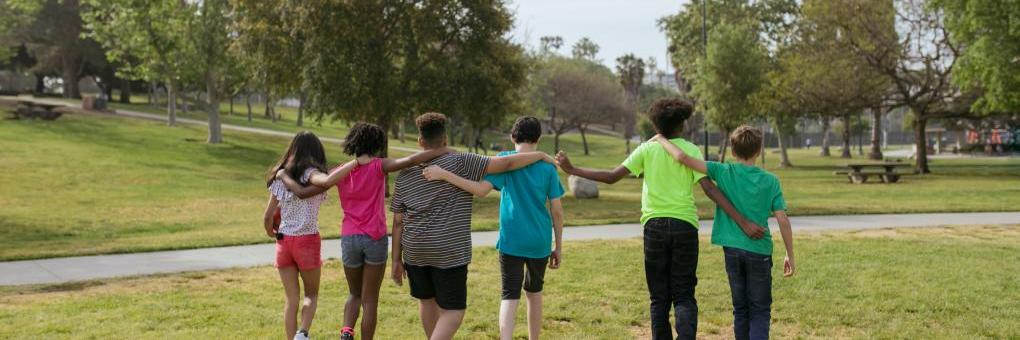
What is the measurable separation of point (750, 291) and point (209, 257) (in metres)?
7.83

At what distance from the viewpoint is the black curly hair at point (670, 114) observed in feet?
17.3

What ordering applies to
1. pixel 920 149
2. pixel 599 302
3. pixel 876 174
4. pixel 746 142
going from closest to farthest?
1. pixel 746 142
2. pixel 599 302
3. pixel 876 174
4. pixel 920 149

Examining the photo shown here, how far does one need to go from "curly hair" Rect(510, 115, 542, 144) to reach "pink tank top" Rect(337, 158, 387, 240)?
34.3 inches

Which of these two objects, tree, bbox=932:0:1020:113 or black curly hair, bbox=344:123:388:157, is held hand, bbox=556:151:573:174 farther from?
tree, bbox=932:0:1020:113

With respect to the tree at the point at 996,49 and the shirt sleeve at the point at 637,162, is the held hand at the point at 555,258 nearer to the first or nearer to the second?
the shirt sleeve at the point at 637,162

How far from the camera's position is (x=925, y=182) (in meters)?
28.9

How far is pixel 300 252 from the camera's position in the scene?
5473 millimetres

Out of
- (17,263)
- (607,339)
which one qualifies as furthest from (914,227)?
(17,263)

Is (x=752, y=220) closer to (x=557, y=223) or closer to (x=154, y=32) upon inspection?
(x=557, y=223)

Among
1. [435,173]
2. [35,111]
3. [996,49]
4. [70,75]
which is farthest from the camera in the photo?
[70,75]

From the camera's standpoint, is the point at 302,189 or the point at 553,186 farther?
the point at 302,189

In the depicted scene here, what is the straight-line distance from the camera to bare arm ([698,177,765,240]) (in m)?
5.20

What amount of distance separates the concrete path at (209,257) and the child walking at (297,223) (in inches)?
187

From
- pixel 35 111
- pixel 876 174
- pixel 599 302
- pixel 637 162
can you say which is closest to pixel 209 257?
pixel 599 302
